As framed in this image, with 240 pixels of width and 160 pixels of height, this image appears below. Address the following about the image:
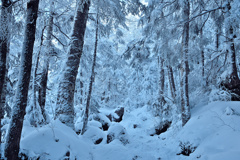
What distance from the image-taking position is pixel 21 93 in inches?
149

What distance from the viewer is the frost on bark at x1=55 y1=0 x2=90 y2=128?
17.9ft

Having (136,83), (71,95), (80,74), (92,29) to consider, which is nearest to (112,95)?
(136,83)

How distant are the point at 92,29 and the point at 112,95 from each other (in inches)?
478

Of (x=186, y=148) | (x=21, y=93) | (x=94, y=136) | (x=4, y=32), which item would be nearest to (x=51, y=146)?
(x=21, y=93)

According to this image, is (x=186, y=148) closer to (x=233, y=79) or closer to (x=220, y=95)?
(x=220, y=95)

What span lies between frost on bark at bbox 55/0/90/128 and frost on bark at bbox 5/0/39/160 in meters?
1.64

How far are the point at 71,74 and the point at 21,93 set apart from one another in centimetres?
206

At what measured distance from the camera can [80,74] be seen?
1711 cm

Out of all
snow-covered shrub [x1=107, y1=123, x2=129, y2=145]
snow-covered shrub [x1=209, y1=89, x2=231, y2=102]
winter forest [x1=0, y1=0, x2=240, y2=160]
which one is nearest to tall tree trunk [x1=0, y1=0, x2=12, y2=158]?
winter forest [x1=0, y1=0, x2=240, y2=160]

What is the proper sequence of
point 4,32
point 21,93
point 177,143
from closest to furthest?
point 21,93 < point 4,32 < point 177,143

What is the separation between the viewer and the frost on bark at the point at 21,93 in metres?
3.56

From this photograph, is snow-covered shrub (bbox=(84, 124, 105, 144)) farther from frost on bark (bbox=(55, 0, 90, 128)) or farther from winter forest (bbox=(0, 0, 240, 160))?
frost on bark (bbox=(55, 0, 90, 128))

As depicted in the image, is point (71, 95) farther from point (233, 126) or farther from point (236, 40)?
point (236, 40)

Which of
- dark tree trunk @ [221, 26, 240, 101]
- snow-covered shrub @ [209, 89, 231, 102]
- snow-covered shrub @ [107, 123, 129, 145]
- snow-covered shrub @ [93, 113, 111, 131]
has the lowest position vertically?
snow-covered shrub @ [93, 113, 111, 131]
